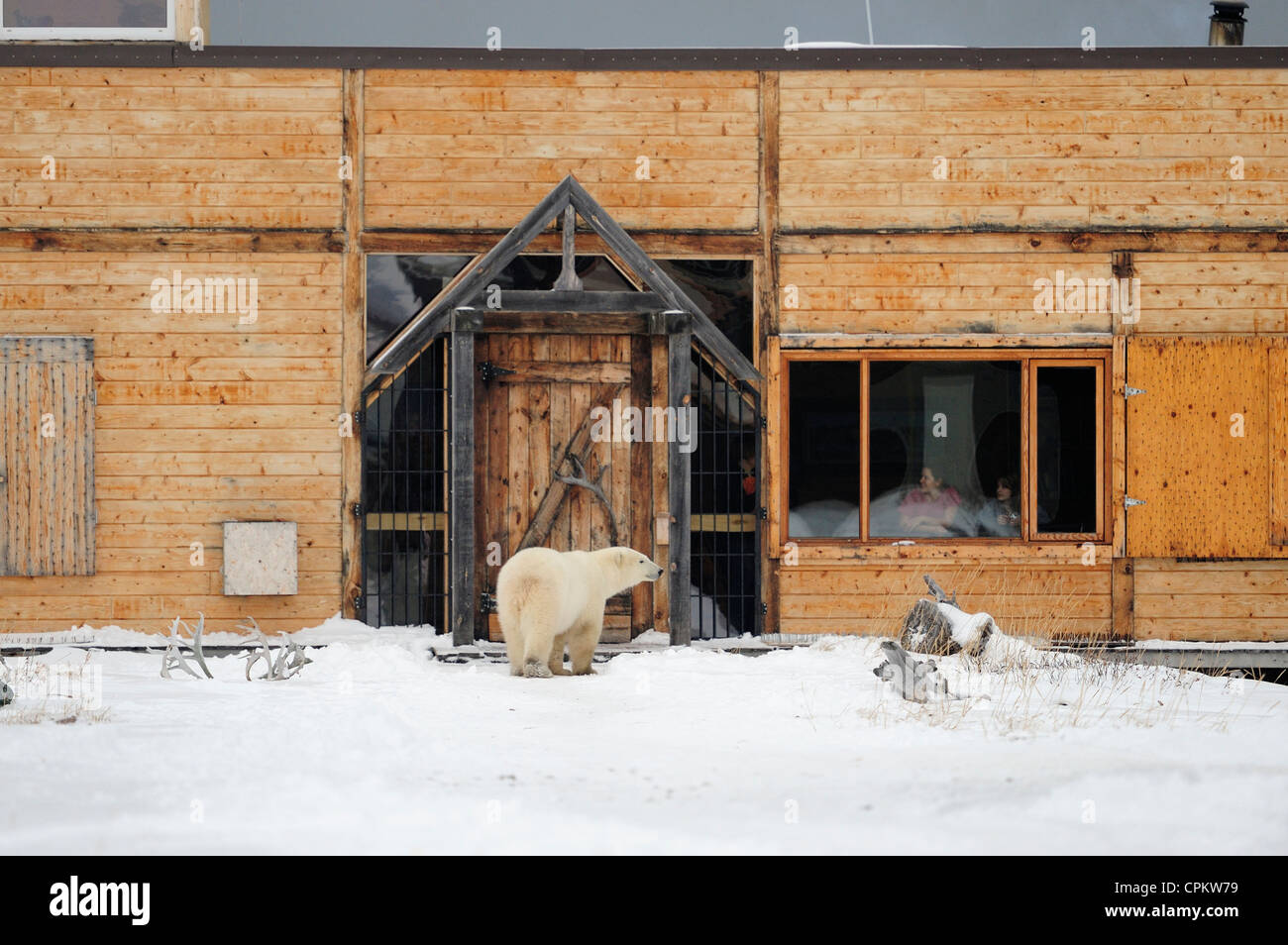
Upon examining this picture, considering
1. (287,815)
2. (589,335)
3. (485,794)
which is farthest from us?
(589,335)

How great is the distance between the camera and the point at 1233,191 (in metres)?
10.4

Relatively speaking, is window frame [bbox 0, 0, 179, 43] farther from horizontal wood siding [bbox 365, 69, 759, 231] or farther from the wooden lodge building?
horizontal wood siding [bbox 365, 69, 759, 231]

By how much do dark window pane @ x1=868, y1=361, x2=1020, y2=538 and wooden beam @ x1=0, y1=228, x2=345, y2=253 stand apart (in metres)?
5.20

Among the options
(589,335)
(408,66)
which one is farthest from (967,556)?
(408,66)

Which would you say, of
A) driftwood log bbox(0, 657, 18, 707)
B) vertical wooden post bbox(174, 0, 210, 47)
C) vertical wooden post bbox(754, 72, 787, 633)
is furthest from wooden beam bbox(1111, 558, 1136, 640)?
vertical wooden post bbox(174, 0, 210, 47)

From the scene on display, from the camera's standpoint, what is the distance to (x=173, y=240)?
10.2 metres

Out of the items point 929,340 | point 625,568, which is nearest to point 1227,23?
point 929,340

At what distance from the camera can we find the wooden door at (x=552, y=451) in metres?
9.52

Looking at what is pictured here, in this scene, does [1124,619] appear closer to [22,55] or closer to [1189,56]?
[1189,56]

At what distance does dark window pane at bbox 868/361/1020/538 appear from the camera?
10.3m

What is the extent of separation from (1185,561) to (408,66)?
8336mm

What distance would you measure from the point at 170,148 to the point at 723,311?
5197 mm

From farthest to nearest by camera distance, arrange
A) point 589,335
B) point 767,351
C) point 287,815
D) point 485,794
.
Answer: point 767,351, point 589,335, point 485,794, point 287,815

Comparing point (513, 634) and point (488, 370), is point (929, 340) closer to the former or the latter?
point (488, 370)
